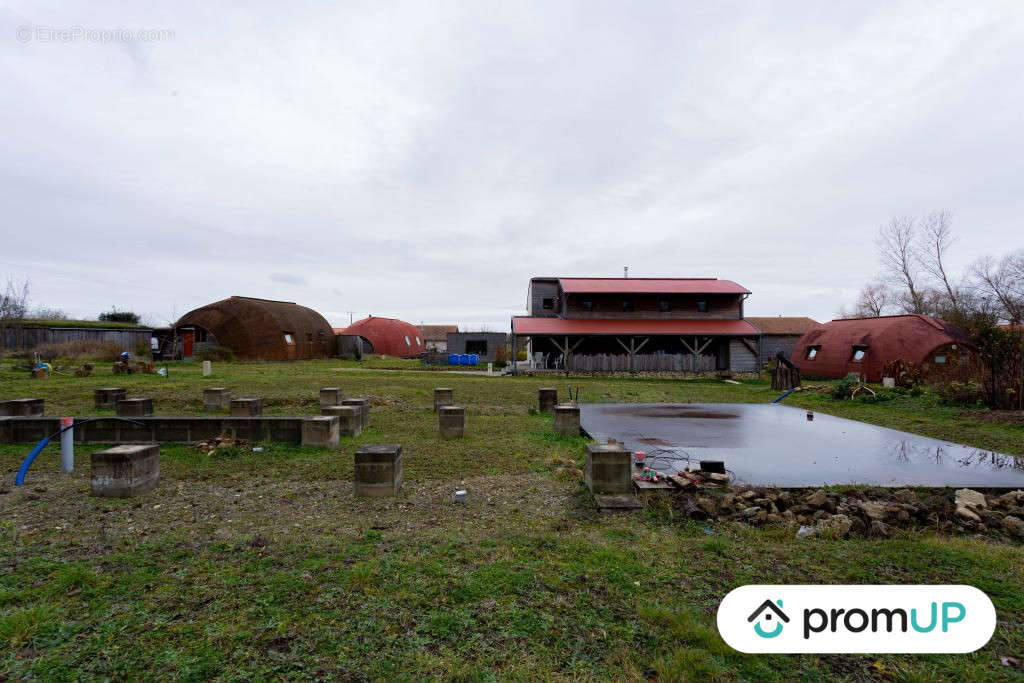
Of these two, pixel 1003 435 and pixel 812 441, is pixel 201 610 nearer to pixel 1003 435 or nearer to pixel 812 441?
pixel 812 441

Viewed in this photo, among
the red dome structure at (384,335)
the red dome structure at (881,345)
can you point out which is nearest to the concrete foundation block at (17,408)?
the red dome structure at (881,345)

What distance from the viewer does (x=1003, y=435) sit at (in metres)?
9.71

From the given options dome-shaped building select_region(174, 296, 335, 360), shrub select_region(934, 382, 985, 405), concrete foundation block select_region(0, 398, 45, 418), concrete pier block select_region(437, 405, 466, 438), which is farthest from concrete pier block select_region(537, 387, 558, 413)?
dome-shaped building select_region(174, 296, 335, 360)

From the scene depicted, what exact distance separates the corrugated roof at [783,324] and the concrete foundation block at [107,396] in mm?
57889

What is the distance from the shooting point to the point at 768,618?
322 centimetres

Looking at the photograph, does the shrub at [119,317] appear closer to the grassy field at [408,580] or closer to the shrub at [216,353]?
the shrub at [216,353]

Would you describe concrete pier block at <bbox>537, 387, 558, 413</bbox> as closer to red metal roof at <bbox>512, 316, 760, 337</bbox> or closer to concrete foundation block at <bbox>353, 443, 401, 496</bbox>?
concrete foundation block at <bbox>353, 443, 401, 496</bbox>

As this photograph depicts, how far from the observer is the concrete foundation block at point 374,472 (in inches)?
232

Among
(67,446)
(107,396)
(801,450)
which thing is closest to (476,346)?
(107,396)

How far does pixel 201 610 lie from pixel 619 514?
3986mm

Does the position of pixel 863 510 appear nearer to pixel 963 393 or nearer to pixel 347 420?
pixel 347 420

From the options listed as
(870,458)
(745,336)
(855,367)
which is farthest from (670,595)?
(745,336)

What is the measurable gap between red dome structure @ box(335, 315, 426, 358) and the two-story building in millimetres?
24240

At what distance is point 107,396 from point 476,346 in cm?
2983
